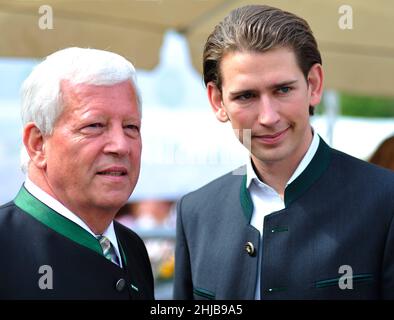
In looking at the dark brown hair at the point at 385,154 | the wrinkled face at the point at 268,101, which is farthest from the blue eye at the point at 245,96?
the dark brown hair at the point at 385,154

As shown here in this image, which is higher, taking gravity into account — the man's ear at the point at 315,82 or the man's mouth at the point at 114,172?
the man's ear at the point at 315,82

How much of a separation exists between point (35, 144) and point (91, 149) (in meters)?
0.18

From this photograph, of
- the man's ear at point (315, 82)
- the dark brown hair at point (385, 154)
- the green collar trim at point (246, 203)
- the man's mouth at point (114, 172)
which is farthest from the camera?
the dark brown hair at point (385, 154)

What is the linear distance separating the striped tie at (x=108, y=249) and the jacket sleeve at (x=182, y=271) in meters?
0.44

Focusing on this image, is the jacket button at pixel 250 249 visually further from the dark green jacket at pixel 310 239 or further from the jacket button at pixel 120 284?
the jacket button at pixel 120 284

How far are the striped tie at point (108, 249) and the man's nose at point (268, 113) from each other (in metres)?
0.61

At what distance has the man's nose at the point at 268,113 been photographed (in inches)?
81.9

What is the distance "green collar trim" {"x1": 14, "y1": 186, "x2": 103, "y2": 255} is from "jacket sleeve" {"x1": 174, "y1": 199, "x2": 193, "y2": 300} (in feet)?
1.96

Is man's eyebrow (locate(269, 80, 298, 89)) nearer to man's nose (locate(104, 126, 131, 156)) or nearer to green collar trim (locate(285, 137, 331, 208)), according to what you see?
green collar trim (locate(285, 137, 331, 208))

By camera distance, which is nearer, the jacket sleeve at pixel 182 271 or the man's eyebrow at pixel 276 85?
the man's eyebrow at pixel 276 85

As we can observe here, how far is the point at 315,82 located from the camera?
2.25 meters

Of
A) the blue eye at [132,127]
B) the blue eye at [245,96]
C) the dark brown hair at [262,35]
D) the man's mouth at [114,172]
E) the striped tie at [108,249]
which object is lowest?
the striped tie at [108,249]

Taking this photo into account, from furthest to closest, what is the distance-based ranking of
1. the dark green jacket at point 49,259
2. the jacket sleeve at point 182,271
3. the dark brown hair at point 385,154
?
the dark brown hair at point 385,154 → the jacket sleeve at point 182,271 → the dark green jacket at point 49,259
